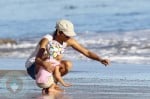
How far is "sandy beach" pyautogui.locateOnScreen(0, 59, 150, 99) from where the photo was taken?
783 centimetres

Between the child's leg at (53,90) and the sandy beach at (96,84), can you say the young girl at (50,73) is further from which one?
the sandy beach at (96,84)

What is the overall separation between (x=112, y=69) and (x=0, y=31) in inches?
468

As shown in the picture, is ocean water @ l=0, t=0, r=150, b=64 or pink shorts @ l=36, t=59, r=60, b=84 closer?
pink shorts @ l=36, t=59, r=60, b=84

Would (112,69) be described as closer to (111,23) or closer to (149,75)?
(149,75)

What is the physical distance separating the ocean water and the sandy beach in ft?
6.67

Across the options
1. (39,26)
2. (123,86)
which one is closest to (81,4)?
(39,26)

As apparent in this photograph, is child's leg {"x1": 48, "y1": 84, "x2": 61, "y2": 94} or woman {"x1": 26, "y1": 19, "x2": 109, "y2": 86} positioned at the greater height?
woman {"x1": 26, "y1": 19, "x2": 109, "y2": 86}

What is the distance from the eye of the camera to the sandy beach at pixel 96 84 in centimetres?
783

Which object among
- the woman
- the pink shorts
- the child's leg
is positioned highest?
the woman

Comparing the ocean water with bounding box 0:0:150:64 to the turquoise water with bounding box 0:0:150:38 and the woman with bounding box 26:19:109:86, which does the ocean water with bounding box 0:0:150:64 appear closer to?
the turquoise water with bounding box 0:0:150:38

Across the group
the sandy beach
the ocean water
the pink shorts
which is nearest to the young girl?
the pink shorts

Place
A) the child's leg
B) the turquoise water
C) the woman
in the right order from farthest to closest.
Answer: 1. the turquoise water
2. the child's leg
3. the woman

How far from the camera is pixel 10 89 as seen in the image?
8.29 metres

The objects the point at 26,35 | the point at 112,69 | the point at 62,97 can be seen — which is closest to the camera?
the point at 62,97
